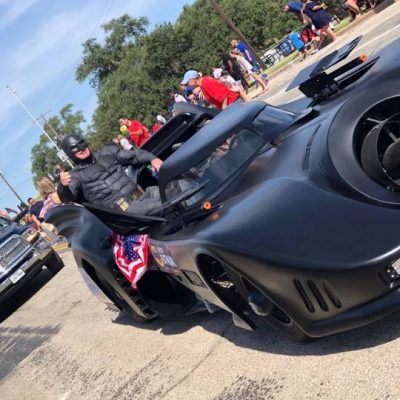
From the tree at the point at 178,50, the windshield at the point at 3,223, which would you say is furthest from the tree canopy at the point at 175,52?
the windshield at the point at 3,223

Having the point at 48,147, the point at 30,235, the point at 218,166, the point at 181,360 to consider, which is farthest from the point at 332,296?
the point at 48,147

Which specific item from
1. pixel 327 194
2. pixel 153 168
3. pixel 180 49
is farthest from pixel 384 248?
pixel 180 49

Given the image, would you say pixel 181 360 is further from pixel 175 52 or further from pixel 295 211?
pixel 175 52

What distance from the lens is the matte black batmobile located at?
2801 millimetres

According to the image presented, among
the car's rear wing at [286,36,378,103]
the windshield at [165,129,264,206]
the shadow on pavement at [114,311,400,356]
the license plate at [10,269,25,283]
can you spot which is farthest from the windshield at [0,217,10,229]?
the car's rear wing at [286,36,378,103]

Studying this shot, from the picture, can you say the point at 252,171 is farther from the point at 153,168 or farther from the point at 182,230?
the point at 153,168

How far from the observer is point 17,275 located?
10836 millimetres

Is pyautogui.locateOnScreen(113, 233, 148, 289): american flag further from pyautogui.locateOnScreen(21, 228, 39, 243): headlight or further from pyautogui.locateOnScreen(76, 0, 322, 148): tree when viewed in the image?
pyautogui.locateOnScreen(76, 0, 322, 148): tree

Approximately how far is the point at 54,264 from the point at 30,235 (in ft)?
2.39

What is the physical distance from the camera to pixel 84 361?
5840mm

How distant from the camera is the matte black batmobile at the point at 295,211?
110 inches

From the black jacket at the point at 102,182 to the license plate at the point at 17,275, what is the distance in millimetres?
5241

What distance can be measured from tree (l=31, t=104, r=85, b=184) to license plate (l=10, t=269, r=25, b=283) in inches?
3338

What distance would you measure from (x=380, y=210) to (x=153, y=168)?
3159 millimetres
